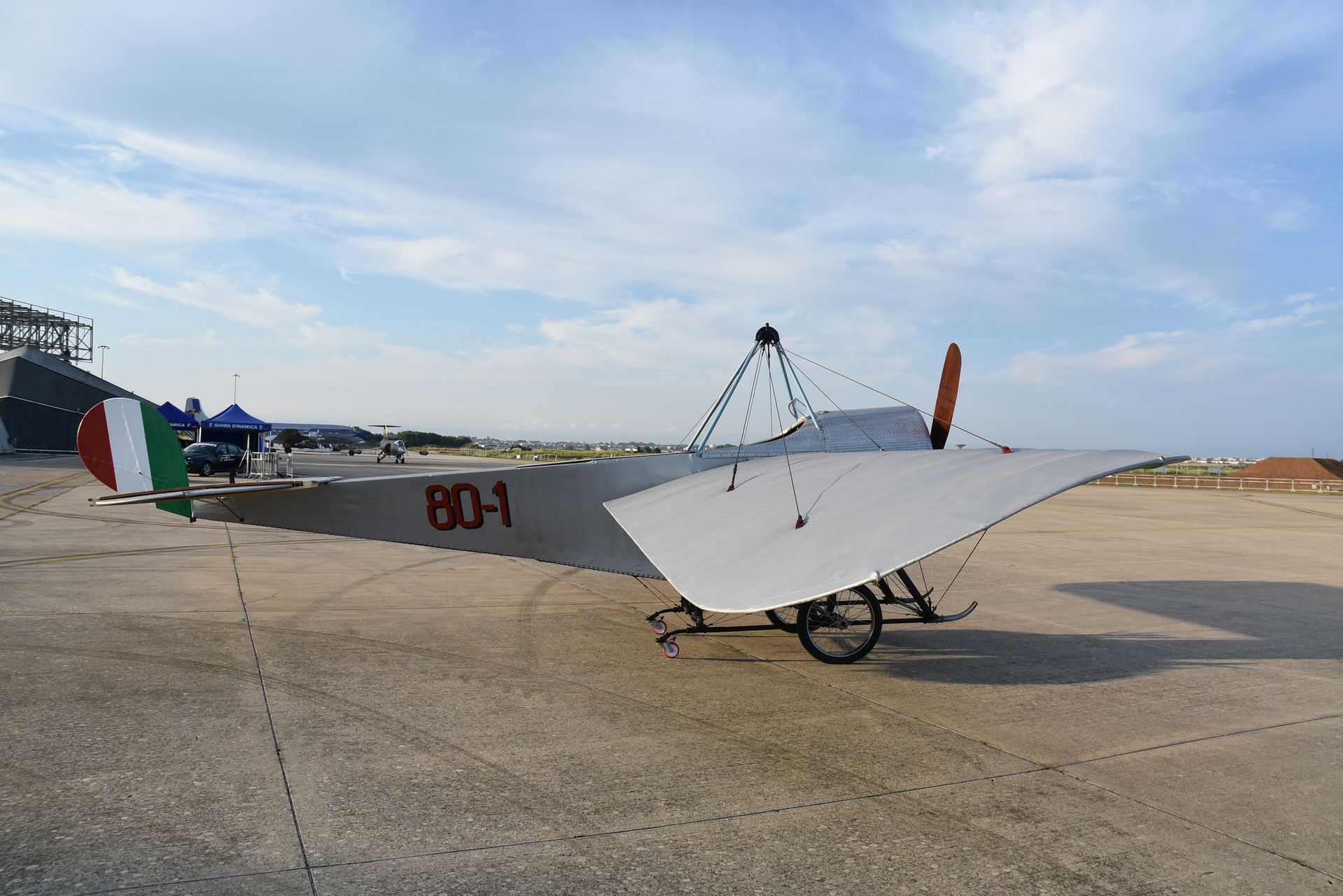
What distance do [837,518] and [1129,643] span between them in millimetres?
4435

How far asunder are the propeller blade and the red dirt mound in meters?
53.0

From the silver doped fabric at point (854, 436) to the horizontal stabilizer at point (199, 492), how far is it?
4.45 metres

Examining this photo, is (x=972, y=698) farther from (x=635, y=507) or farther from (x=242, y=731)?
(x=242, y=731)

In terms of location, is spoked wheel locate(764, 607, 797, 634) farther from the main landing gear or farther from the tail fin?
the tail fin

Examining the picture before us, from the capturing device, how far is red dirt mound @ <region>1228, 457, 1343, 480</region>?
168ft

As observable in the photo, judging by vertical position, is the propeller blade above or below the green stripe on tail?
above

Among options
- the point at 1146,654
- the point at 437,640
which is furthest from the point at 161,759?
the point at 1146,654

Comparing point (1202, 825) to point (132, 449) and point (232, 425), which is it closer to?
point (132, 449)

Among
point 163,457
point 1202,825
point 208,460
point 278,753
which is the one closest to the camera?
point 1202,825

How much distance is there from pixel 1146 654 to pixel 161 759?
7929 mm

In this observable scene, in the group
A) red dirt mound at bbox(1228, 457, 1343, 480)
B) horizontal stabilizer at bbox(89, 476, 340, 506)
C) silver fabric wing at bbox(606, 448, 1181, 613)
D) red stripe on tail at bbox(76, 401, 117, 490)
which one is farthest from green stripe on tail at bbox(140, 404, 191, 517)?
red dirt mound at bbox(1228, 457, 1343, 480)

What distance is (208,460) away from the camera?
30.8 metres

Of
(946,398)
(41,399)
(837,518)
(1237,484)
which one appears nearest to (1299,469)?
(1237,484)

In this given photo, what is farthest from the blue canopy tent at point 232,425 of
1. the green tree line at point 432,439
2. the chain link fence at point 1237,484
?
the green tree line at point 432,439
